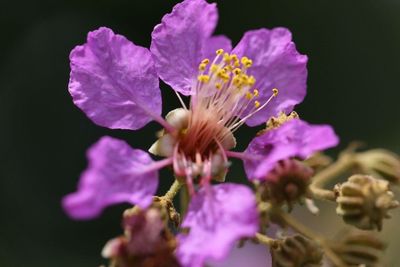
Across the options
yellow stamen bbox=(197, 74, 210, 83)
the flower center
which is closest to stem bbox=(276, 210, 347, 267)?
the flower center

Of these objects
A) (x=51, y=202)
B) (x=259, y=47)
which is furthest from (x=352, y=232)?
(x=51, y=202)

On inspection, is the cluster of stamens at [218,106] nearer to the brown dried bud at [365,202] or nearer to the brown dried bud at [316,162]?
the brown dried bud at [316,162]

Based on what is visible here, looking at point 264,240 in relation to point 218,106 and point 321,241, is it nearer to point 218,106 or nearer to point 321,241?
point 321,241

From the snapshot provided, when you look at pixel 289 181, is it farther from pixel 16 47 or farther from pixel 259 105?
pixel 16 47

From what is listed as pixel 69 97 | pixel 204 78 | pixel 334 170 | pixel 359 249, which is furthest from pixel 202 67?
pixel 69 97

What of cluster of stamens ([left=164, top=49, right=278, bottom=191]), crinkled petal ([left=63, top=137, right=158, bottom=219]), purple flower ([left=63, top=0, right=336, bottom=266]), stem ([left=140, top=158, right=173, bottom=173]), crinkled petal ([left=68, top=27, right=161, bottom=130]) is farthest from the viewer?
cluster of stamens ([left=164, top=49, right=278, bottom=191])

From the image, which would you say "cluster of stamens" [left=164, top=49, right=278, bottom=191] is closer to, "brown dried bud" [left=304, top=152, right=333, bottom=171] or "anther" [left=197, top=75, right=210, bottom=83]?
"anther" [left=197, top=75, right=210, bottom=83]

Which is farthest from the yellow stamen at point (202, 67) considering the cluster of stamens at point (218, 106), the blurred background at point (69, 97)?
the blurred background at point (69, 97)
